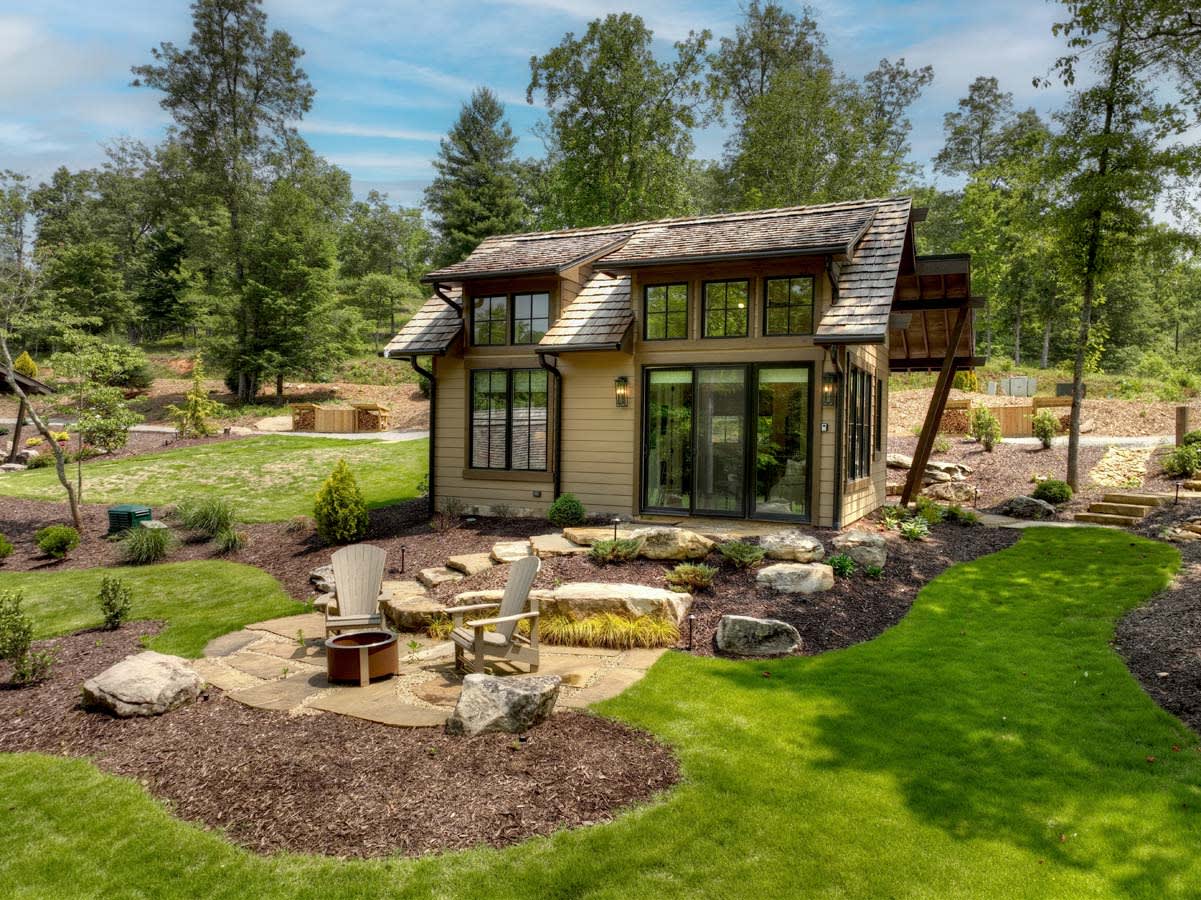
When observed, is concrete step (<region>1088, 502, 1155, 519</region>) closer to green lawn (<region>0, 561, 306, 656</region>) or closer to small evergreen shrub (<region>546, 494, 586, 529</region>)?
small evergreen shrub (<region>546, 494, 586, 529</region>)

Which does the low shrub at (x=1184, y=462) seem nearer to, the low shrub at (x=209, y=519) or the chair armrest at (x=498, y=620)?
the chair armrest at (x=498, y=620)

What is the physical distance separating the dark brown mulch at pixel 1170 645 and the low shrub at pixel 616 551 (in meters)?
4.81

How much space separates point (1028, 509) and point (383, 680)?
1196 centimetres

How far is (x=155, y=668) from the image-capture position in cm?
543

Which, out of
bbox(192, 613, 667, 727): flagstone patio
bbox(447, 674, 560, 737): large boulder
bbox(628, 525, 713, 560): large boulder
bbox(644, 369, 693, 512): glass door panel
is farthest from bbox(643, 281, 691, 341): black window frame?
bbox(447, 674, 560, 737): large boulder

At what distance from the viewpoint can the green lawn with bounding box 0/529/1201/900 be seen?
10.8 ft

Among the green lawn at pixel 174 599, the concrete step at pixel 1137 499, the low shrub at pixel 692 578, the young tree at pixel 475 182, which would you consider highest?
the young tree at pixel 475 182

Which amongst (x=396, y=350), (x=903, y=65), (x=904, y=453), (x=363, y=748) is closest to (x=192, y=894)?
(x=363, y=748)

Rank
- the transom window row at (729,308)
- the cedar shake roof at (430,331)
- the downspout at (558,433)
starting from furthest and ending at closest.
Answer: the cedar shake roof at (430,331) < the downspout at (558,433) < the transom window row at (729,308)

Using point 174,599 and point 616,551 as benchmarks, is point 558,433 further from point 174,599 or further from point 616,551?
point 174,599

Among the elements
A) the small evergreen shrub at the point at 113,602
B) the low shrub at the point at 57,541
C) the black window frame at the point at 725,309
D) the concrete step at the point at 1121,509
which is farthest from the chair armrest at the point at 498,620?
the concrete step at the point at 1121,509

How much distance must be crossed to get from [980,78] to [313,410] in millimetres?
35921

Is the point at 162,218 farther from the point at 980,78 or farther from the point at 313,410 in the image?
the point at 980,78

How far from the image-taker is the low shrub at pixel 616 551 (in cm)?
864
